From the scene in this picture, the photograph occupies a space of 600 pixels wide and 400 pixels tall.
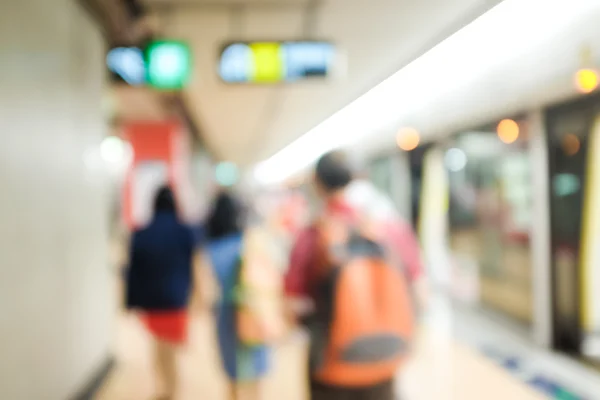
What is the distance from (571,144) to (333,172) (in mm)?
4368

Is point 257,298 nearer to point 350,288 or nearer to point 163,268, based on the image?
point 163,268

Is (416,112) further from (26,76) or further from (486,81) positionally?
(26,76)

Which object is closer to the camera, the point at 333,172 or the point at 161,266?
the point at 333,172

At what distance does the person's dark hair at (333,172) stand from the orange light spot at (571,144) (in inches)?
168

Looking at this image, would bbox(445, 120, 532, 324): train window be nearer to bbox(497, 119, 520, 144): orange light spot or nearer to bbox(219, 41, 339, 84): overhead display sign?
bbox(497, 119, 520, 144): orange light spot

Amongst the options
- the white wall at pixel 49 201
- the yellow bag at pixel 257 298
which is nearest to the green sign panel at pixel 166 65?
the white wall at pixel 49 201

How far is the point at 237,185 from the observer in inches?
137

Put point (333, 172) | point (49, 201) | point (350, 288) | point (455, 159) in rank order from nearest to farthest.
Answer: point (350, 288) < point (333, 172) < point (49, 201) < point (455, 159)

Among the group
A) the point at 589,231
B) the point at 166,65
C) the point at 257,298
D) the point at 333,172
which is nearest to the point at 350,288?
the point at 333,172

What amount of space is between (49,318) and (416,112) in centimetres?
474

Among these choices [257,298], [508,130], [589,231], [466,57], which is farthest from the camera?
[508,130]

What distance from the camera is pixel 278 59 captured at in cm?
472

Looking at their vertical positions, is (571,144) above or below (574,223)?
above

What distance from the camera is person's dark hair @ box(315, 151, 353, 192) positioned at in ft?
6.52
